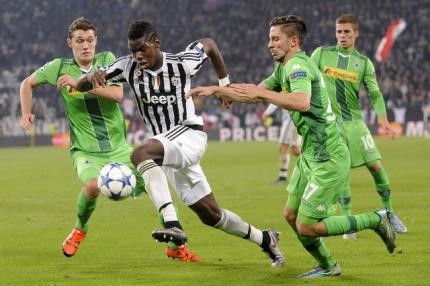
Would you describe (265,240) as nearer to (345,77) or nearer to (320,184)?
(320,184)

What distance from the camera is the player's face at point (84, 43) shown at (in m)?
10.1

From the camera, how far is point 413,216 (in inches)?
516

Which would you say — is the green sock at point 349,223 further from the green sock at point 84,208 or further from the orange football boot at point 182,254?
the green sock at point 84,208

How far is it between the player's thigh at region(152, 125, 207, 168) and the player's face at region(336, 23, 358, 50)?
3349mm

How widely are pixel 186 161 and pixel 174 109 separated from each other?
55cm

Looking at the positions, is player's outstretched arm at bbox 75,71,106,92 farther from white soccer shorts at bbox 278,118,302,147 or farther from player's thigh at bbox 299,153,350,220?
white soccer shorts at bbox 278,118,302,147

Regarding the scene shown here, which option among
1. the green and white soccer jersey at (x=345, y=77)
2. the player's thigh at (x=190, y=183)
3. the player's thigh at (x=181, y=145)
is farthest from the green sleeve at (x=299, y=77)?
the green and white soccer jersey at (x=345, y=77)

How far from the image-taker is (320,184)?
8.02 metres

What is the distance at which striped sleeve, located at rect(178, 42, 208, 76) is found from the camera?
8852 mm

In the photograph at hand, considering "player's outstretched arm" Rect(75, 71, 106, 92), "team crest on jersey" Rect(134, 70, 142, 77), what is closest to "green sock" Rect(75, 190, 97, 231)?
"player's outstretched arm" Rect(75, 71, 106, 92)

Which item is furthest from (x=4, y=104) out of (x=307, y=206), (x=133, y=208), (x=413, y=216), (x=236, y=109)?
(x=307, y=206)

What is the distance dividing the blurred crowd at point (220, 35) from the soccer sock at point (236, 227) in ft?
106

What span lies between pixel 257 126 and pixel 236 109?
55.8 inches

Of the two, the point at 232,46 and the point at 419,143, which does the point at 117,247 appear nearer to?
the point at 419,143
